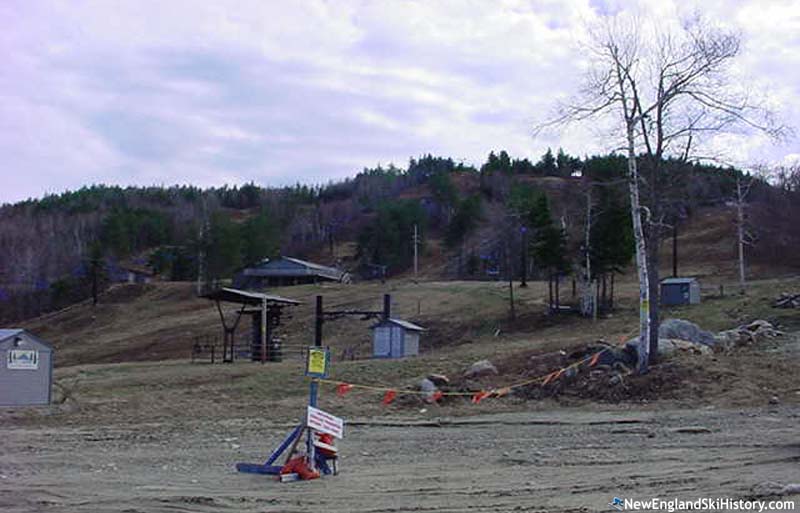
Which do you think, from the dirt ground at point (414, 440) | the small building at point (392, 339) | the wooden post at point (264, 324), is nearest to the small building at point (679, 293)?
the dirt ground at point (414, 440)

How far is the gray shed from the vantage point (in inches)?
981

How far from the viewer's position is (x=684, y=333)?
29297 mm

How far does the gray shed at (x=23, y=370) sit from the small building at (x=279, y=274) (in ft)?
210

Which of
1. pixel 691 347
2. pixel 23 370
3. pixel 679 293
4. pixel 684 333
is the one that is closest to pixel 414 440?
pixel 691 347

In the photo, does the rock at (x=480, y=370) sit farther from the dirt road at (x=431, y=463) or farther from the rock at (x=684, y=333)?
the rock at (x=684, y=333)

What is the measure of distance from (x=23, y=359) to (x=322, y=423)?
14.0m

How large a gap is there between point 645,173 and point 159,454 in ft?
53.1

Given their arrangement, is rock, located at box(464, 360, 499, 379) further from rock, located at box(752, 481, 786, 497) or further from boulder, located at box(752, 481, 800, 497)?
boulder, located at box(752, 481, 800, 497)

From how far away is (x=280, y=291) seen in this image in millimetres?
81875

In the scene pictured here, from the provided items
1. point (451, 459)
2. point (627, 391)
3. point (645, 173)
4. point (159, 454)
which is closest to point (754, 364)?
point (627, 391)

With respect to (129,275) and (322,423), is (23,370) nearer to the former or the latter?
(322,423)

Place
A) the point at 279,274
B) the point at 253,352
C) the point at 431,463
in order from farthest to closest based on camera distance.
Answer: the point at 279,274 → the point at 253,352 → the point at 431,463

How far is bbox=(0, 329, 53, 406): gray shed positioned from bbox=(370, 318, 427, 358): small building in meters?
18.0

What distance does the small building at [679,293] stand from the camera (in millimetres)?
50000
